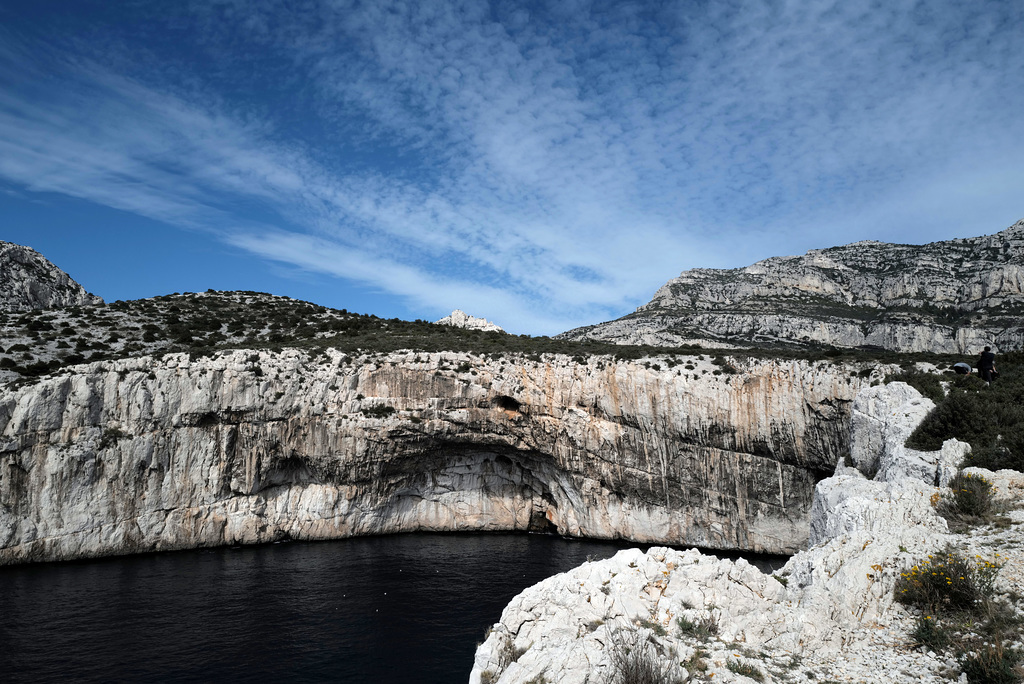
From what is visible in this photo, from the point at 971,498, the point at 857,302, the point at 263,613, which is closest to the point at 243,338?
the point at 263,613

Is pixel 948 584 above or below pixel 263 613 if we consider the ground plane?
above

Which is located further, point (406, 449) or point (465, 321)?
point (465, 321)

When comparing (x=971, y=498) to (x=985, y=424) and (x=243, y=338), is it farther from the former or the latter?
Result: (x=243, y=338)

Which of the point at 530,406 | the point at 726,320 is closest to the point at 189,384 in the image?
the point at 530,406

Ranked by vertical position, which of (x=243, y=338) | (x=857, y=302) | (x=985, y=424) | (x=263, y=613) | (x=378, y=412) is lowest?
(x=263, y=613)

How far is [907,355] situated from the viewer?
3862cm

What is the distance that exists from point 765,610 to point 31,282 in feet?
311

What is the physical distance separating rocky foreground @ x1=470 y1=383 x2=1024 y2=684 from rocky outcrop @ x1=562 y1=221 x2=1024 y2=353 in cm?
5355

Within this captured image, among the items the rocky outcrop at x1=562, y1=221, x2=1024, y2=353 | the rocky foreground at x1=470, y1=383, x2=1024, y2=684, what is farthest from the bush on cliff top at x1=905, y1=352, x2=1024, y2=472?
the rocky outcrop at x1=562, y1=221, x2=1024, y2=353

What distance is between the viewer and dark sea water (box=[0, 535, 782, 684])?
66.8 ft

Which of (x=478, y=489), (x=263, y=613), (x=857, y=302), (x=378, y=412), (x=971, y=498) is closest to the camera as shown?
(x=971, y=498)

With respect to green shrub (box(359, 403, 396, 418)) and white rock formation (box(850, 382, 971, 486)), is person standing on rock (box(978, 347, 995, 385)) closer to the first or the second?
white rock formation (box(850, 382, 971, 486))

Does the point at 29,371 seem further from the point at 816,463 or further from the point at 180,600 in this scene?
the point at 816,463

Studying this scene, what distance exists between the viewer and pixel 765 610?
11727 millimetres
